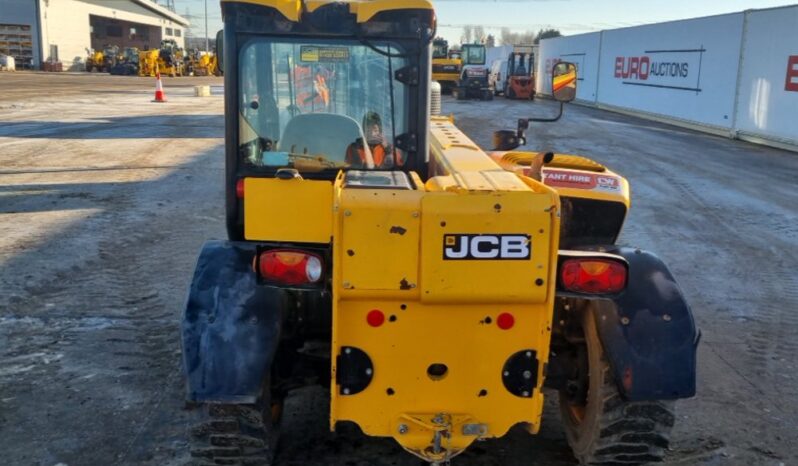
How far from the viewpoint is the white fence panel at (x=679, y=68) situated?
72.6 ft

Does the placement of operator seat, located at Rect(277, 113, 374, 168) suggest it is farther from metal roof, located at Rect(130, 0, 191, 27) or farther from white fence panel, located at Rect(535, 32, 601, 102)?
metal roof, located at Rect(130, 0, 191, 27)

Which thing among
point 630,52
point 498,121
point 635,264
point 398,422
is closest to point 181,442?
point 398,422

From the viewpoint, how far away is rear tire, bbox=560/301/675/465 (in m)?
3.21

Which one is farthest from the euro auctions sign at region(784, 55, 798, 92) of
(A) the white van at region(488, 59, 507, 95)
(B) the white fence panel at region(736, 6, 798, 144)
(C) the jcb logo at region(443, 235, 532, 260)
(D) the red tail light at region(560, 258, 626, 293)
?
(A) the white van at region(488, 59, 507, 95)

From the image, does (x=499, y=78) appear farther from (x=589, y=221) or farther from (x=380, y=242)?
(x=380, y=242)

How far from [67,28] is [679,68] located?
50.5 m

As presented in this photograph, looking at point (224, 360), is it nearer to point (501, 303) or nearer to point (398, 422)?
point (398, 422)

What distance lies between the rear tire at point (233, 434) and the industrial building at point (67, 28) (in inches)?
2339

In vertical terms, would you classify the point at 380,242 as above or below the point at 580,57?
below

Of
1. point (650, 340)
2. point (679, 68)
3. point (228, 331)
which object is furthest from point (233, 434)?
point (679, 68)

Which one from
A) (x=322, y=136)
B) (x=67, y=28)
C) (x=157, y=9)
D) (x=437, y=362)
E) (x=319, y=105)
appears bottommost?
(x=437, y=362)

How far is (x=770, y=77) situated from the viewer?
1983 centimetres

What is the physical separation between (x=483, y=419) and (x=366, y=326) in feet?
2.00

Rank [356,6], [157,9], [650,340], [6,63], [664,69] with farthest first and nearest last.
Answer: [157,9], [6,63], [664,69], [356,6], [650,340]
